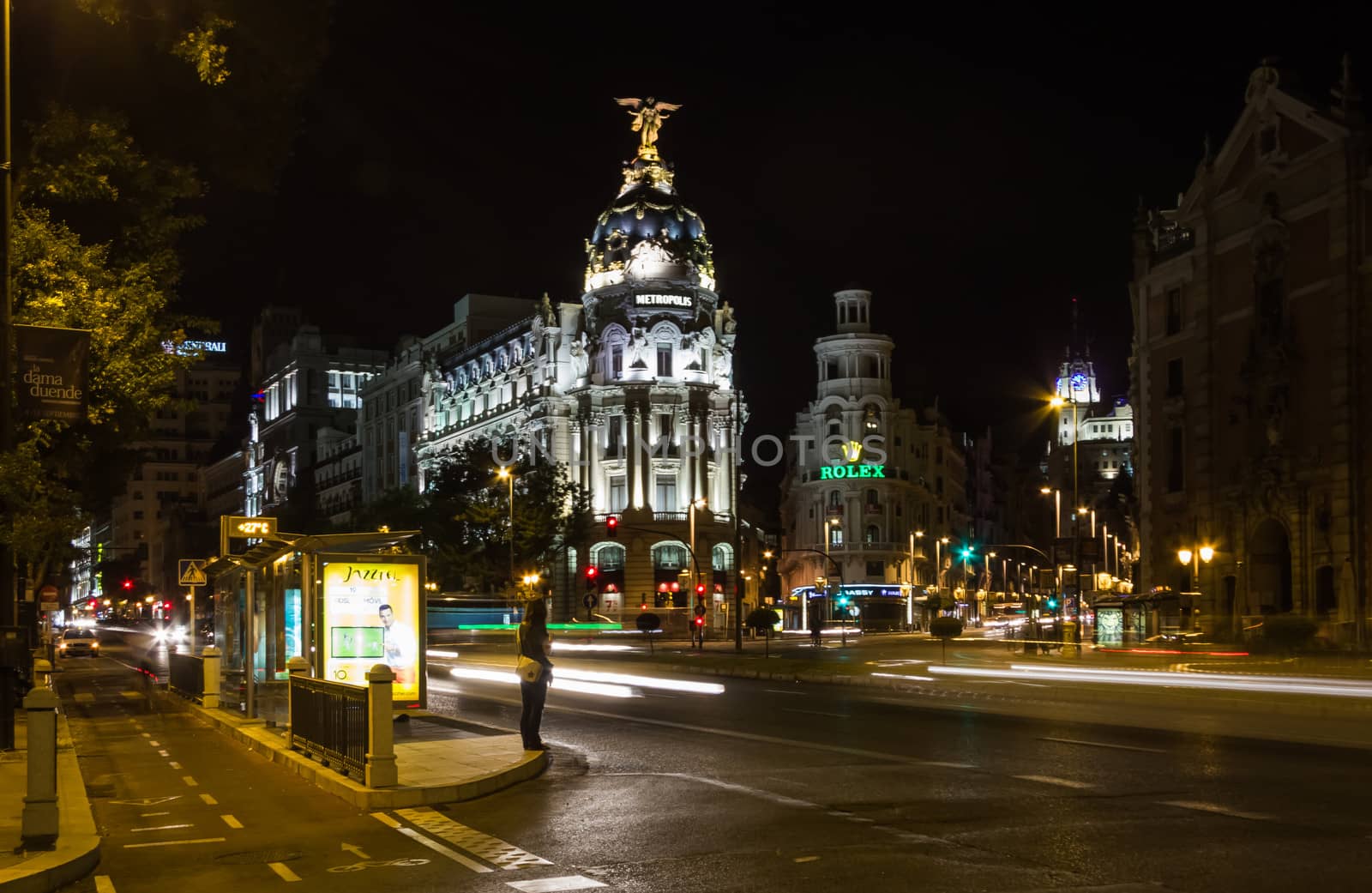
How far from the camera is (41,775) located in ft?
37.8

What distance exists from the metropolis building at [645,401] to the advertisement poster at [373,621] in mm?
68037

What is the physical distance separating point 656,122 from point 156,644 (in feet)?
148

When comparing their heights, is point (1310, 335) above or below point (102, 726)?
above

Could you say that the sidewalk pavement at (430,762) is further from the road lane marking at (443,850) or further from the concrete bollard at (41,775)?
the concrete bollard at (41,775)

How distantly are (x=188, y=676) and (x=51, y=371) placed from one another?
13.7m

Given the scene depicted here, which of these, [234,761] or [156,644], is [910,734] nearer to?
[234,761]

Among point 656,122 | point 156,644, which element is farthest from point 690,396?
point 156,644

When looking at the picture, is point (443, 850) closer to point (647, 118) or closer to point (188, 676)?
point (188, 676)

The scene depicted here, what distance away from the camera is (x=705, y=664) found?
42406mm

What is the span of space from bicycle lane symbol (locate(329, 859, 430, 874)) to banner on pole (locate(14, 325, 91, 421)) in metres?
9.16

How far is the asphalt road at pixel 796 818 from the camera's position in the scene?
1004cm

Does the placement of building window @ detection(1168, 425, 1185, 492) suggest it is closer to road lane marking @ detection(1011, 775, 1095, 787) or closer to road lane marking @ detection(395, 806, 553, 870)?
road lane marking @ detection(1011, 775, 1095, 787)

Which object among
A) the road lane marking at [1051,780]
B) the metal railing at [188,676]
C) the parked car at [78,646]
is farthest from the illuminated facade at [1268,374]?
the parked car at [78,646]

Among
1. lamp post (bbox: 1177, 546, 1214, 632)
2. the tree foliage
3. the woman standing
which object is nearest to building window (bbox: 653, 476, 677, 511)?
the tree foliage
